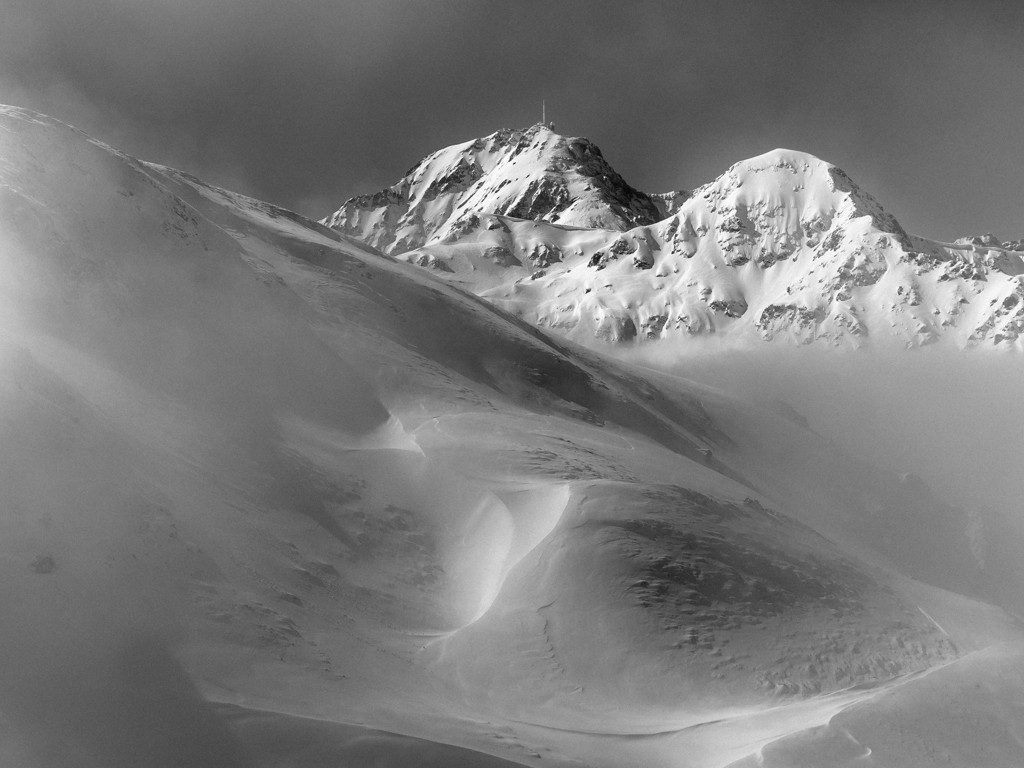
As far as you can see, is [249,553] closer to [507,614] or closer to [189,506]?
[189,506]

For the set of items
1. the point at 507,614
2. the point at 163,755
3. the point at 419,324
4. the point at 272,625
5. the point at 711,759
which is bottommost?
the point at 163,755

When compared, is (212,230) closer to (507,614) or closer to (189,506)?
(189,506)

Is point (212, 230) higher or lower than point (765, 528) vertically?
higher

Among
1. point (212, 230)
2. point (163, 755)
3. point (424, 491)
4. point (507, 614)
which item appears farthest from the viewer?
point (212, 230)

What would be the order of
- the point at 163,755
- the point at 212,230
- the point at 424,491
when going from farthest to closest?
the point at 212,230
the point at 424,491
the point at 163,755

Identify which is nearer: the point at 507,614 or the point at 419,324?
the point at 507,614

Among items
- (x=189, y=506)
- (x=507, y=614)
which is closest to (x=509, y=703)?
(x=507, y=614)

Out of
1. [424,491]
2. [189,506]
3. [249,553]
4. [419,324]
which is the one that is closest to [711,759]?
[249,553]
